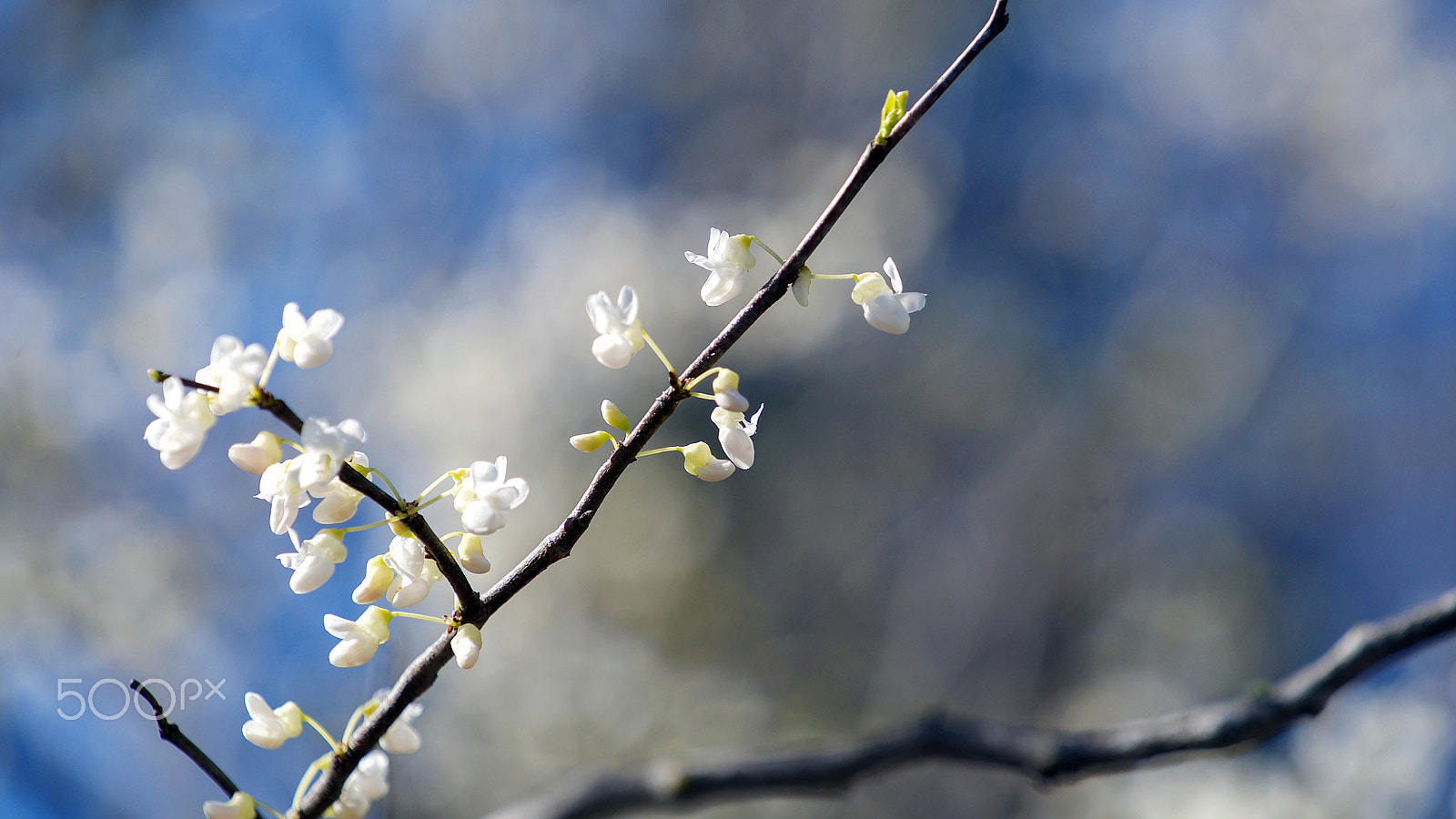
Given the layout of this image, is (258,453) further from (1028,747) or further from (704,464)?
(1028,747)

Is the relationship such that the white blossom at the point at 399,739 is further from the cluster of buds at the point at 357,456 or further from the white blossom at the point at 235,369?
the white blossom at the point at 235,369

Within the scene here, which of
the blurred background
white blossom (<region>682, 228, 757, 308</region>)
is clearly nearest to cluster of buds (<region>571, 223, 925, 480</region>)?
white blossom (<region>682, 228, 757, 308</region>)

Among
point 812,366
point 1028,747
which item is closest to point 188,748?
point 1028,747

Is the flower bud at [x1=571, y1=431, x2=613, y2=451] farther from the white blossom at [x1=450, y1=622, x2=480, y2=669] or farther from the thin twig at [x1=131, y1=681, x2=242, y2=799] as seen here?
the thin twig at [x1=131, y1=681, x2=242, y2=799]

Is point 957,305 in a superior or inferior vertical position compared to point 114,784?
superior

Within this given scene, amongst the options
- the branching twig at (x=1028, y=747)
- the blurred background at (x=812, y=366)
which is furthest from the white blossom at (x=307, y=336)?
the blurred background at (x=812, y=366)

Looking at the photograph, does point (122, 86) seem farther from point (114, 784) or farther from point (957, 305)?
point (957, 305)

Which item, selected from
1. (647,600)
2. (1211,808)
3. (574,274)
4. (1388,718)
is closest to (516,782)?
(647,600)

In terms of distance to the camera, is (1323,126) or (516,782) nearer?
(516,782)
